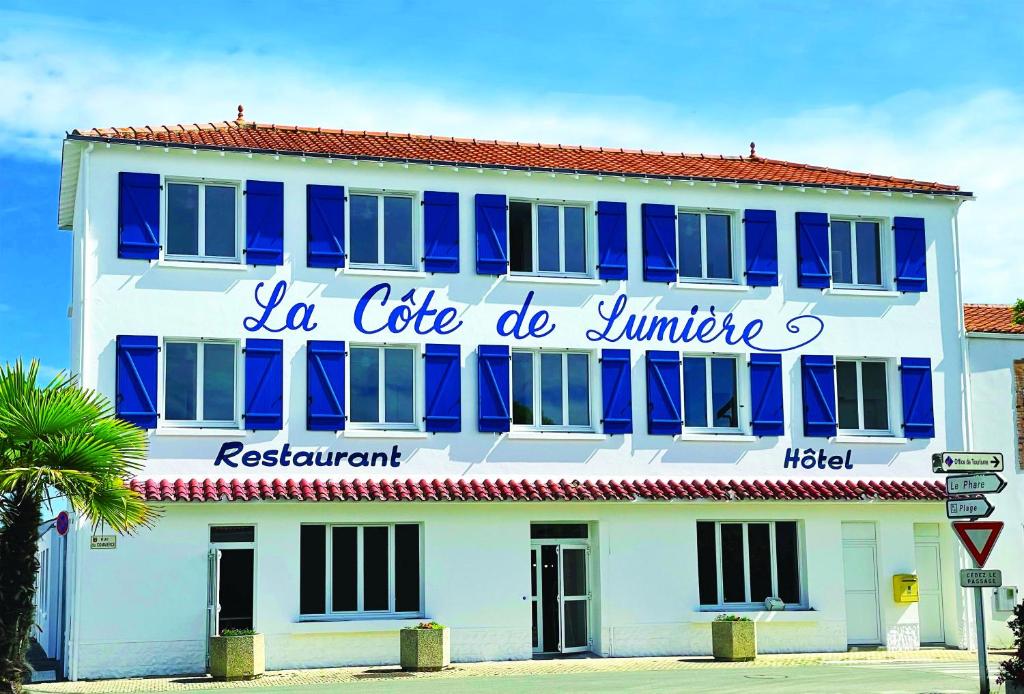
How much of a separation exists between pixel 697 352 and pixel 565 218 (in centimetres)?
351

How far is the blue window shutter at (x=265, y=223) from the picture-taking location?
23.6 metres

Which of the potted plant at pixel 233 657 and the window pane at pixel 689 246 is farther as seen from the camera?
the window pane at pixel 689 246

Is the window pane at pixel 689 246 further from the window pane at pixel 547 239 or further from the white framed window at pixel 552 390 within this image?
the white framed window at pixel 552 390

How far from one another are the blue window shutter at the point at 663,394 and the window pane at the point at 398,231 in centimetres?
484

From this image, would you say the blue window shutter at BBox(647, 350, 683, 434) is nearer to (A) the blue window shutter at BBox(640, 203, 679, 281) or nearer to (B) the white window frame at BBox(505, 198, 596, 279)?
(A) the blue window shutter at BBox(640, 203, 679, 281)

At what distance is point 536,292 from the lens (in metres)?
25.0

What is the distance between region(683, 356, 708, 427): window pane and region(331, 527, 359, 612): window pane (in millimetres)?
6628

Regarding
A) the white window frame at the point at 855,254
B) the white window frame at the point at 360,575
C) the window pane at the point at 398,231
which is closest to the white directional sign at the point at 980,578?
the white window frame at the point at 360,575

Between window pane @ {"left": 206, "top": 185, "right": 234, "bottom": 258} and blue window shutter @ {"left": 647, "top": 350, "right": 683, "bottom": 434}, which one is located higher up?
window pane @ {"left": 206, "top": 185, "right": 234, "bottom": 258}

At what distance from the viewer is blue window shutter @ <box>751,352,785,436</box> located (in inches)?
1016

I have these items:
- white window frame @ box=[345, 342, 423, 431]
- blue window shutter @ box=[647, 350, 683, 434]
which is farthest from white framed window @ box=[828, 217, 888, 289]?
white window frame @ box=[345, 342, 423, 431]

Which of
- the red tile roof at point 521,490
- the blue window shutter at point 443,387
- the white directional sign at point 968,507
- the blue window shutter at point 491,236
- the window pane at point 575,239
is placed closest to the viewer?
the white directional sign at point 968,507

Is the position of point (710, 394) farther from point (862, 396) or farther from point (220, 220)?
point (220, 220)

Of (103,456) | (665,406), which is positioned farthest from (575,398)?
(103,456)
